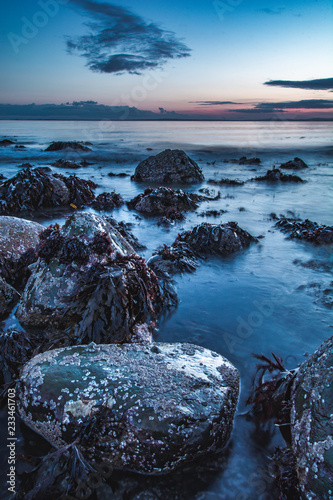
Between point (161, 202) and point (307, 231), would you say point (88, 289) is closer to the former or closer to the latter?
point (307, 231)

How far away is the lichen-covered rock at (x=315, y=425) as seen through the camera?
193 centimetres

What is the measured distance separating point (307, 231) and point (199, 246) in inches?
112

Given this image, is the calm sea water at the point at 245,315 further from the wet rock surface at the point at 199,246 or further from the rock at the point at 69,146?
the rock at the point at 69,146

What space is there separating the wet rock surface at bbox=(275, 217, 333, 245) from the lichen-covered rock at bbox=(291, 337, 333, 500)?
A: 5.26 metres

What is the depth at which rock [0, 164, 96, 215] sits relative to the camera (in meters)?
9.37

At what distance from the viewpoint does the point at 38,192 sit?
966 cm

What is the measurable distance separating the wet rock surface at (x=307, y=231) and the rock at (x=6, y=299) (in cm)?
604

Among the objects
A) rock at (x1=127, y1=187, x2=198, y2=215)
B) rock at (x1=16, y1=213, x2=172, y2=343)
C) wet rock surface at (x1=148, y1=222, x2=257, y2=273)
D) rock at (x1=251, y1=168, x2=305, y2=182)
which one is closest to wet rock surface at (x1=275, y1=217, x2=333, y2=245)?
wet rock surface at (x1=148, y1=222, x2=257, y2=273)

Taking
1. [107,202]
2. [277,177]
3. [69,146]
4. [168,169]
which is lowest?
[107,202]

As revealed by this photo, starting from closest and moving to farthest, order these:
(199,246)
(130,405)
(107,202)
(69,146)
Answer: (130,405) → (199,246) → (107,202) → (69,146)

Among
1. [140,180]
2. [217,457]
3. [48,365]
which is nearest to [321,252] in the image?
[217,457]

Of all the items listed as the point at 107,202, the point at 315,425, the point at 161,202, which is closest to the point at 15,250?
the point at 315,425

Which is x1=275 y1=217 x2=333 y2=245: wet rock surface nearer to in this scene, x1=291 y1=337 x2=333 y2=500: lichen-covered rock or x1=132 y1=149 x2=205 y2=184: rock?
x1=291 y1=337 x2=333 y2=500: lichen-covered rock

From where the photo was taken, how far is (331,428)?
2.00 m
